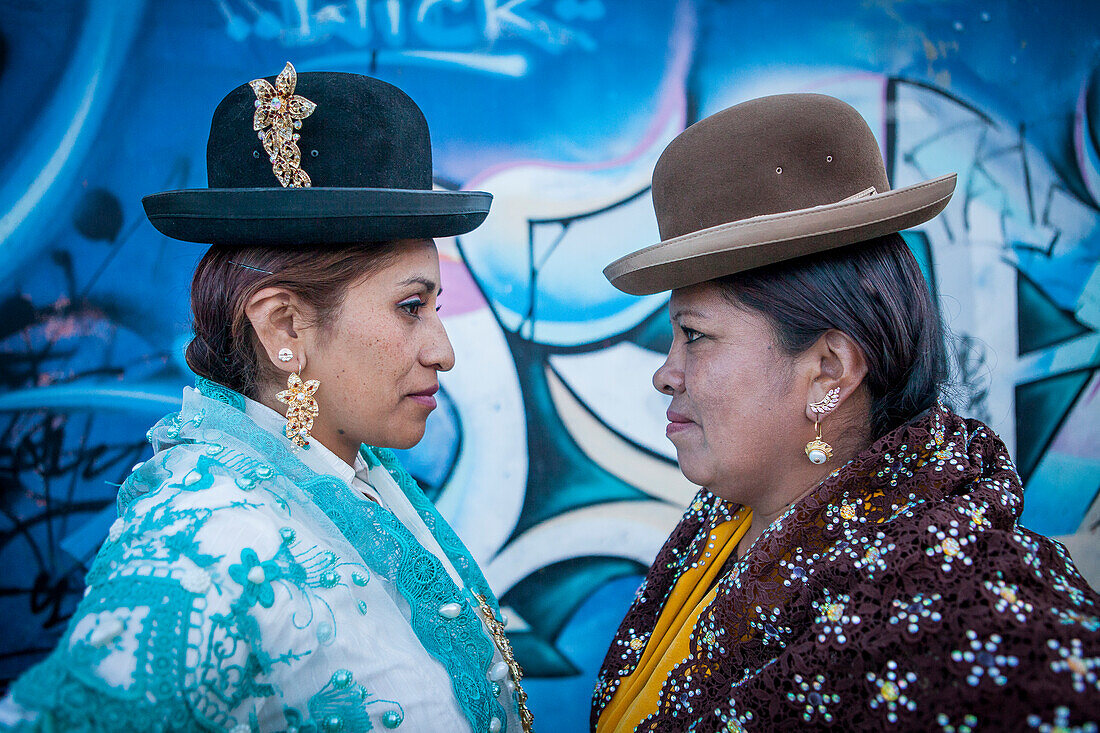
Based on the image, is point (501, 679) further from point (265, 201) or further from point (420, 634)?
point (265, 201)

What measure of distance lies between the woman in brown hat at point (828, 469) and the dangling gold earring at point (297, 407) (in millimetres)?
854

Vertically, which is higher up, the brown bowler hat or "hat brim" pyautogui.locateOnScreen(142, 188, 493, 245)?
the brown bowler hat

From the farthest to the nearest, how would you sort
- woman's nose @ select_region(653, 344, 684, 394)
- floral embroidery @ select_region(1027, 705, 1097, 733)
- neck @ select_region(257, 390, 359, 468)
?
woman's nose @ select_region(653, 344, 684, 394)
neck @ select_region(257, 390, 359, 468)
floral embroidery @ select_region(1027, 705, 1097, 733)

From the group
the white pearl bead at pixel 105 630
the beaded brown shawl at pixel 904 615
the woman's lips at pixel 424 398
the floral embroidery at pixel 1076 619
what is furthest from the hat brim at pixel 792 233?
the white pearl bead at pixel 105 630

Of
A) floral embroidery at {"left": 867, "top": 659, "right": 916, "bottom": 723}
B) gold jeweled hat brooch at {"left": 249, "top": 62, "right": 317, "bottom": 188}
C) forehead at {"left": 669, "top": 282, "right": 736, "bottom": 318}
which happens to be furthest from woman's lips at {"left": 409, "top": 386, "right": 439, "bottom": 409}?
floral embroidery at {"left": 867, "top": 659, "right": 916, "bottom": 723}

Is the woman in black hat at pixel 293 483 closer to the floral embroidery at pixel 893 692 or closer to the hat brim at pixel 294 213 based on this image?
the hat brim at pixel 294 213

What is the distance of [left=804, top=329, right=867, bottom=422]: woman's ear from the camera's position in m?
1.46

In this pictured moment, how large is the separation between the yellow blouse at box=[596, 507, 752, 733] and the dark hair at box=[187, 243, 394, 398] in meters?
1.21

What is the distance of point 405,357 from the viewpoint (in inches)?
62.6

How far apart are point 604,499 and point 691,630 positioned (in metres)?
1.65

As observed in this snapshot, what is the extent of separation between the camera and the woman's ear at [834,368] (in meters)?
1.46

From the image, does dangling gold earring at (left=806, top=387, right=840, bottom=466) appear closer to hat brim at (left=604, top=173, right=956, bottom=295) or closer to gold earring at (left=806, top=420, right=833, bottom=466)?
gold earring at (left=806, top=420, right=833, bottom=466)

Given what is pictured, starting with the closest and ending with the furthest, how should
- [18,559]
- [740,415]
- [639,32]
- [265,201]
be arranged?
[265,201] → [740,415] → [18,559] → [639,32]

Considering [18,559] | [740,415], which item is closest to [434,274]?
[740,415]
